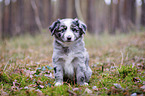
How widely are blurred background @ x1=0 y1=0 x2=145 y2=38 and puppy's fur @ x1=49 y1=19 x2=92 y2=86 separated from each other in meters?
8.86

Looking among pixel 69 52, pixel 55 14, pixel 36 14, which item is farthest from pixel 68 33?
pixel 36 14

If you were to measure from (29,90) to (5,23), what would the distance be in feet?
49.9

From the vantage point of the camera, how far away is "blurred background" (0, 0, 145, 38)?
12.6 metres

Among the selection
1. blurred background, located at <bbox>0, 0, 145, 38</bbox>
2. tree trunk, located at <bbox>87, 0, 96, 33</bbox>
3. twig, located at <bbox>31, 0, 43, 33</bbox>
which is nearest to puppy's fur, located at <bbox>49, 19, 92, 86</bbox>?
blurred background, located at <bbox>0, 0, 145, 38</bbox>

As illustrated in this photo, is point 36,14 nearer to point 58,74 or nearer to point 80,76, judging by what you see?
point 58,74

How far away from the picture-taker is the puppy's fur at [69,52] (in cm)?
327

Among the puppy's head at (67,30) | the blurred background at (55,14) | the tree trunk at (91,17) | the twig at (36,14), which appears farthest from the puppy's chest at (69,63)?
the tree trunk at (91,17)

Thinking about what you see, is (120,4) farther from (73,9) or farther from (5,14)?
(5,14)

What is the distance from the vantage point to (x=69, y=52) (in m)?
3.37

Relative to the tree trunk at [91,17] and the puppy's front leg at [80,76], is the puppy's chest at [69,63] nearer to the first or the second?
the puppy's front leg at [80,76]

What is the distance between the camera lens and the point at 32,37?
12.3 m

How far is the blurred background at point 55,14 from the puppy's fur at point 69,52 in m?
8.86

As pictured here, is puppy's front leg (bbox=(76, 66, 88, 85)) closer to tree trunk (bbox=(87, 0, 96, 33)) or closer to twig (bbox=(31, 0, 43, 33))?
twig (bbox=(31, 0, 43, 33))

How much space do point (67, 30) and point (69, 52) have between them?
480 mm
